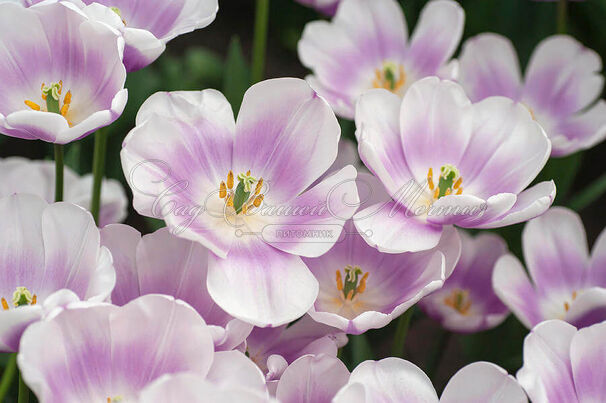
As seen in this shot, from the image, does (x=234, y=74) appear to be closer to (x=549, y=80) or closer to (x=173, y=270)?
(x=549, y=80)

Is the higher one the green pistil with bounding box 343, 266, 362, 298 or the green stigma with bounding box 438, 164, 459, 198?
the green stigma with bounding box 438, 164, 459, 198

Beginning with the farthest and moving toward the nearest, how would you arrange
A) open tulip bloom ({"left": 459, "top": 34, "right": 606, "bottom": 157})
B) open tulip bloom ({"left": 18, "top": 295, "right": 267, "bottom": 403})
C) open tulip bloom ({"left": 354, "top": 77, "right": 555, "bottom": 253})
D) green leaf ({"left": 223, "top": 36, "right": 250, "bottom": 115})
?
green leaf ({"left": 223, "top": 36, "right": 250, "bottom": 115}) → open tulip bloom ({"left": 459, "top": 34, "right": 606, "bottom": 157}) → open tulip bloom ({"left": 354, "top": 77, "right": 555, "bottom": 253}) → open tulip bloom ({"left": 18, "top": 295, "right": 267, "bottom": 403})

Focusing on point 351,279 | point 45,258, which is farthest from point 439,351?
point 45,258

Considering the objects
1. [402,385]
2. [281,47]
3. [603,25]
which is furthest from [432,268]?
[281,47]

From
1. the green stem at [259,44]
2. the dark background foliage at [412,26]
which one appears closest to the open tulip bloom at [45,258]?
the dark background foliage at [412,26]

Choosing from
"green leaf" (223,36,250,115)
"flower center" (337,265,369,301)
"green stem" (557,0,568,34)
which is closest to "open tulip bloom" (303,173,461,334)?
"flower center" (337,265,369,301)

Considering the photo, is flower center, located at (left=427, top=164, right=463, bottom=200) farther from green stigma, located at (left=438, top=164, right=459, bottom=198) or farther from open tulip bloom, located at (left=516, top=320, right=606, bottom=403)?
open tulip bloom, located at (left=516, top=320, right=606, bottom=403)

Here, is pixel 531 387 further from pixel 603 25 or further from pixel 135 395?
pixel 603 25

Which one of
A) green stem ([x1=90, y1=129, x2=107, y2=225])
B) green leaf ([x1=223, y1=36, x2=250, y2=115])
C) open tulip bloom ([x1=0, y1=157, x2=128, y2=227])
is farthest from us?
green leaf ([x1=223, y1=36, x2=250, y2=115])
